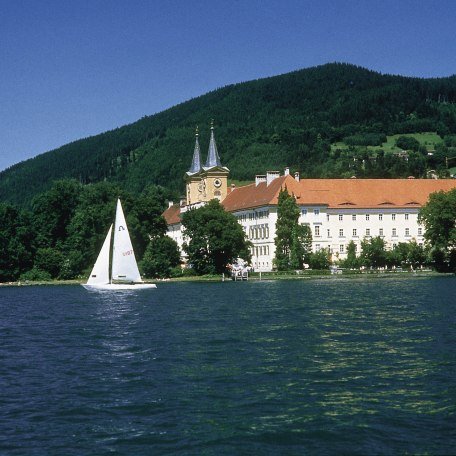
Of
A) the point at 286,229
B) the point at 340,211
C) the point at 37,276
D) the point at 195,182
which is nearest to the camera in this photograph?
the point at 286,229

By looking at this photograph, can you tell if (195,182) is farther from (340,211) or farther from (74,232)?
(74,232)

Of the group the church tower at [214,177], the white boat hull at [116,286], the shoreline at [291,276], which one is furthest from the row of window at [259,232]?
the white boat hull at [116,286]

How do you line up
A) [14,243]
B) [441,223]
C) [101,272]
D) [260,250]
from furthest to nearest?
[260,250]
[14,243]
[441,223]
[101,272]

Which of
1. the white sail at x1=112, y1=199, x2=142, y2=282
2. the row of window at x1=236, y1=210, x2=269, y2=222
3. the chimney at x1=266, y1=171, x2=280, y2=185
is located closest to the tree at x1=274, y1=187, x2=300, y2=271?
the row of window at x1=236, y1=210, x2=269, y2=222

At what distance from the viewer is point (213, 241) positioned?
3962 inches

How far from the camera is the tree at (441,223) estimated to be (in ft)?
320

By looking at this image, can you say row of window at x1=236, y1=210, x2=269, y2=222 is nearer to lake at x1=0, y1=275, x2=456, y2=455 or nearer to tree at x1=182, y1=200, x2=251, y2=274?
tree at x1=182, y1=200, x2=251, y2=274

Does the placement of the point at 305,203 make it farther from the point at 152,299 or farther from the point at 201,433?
the point at 201,433

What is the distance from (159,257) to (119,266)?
28649 millimetres

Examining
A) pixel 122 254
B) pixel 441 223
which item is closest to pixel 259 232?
pixel 441 223

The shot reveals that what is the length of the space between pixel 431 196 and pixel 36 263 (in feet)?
167

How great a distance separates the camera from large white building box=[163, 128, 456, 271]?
11806 centimetres

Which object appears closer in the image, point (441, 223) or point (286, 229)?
point (441, 223)

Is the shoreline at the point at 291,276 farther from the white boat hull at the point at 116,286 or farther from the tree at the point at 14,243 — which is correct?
the white boat hull at the point at 116,286
